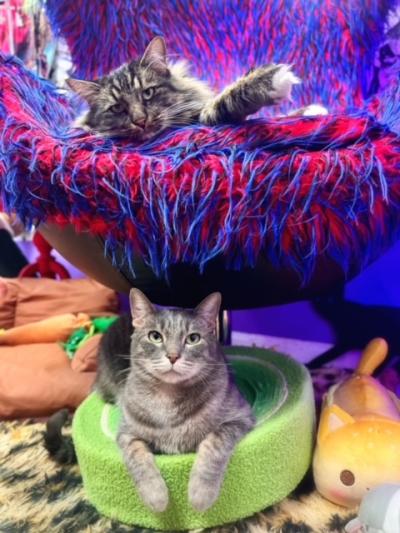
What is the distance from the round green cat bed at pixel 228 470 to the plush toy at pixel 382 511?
17cm

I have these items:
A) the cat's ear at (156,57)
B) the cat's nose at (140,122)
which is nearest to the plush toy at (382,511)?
the cat's nose at (140,122)

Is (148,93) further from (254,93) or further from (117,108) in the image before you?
(254,93)

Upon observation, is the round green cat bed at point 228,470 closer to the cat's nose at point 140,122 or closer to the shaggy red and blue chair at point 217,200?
the shaggy red and blue chair at point 217,200

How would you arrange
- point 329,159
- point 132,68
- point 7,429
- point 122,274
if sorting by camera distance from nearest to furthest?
1. point 329,159
2. point 122,274
3. point 132,68
4. point 7,429

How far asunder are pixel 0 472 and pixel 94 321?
1.90 ft

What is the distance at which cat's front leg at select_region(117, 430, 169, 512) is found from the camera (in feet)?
2.61

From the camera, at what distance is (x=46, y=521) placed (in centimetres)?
90

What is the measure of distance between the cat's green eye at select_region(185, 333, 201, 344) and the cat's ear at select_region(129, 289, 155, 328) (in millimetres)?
88

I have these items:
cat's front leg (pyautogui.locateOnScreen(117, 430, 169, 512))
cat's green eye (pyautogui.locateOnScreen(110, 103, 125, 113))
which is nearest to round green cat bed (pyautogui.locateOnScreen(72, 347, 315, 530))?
cat's front leg (pyautogui.locateOnScreen(117, 430, 169, 512))

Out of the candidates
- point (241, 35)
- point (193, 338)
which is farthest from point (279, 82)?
point (241, 35)

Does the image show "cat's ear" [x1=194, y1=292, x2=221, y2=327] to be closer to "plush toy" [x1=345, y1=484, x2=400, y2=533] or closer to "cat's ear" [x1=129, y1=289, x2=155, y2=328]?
"cat's ear" [x1=129, y1=289, x2=155, y2=328]

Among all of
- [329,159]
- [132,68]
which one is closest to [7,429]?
[132,68]

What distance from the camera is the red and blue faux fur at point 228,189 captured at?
0.74 m

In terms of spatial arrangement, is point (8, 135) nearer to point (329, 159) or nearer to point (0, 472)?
point (329, 159)
